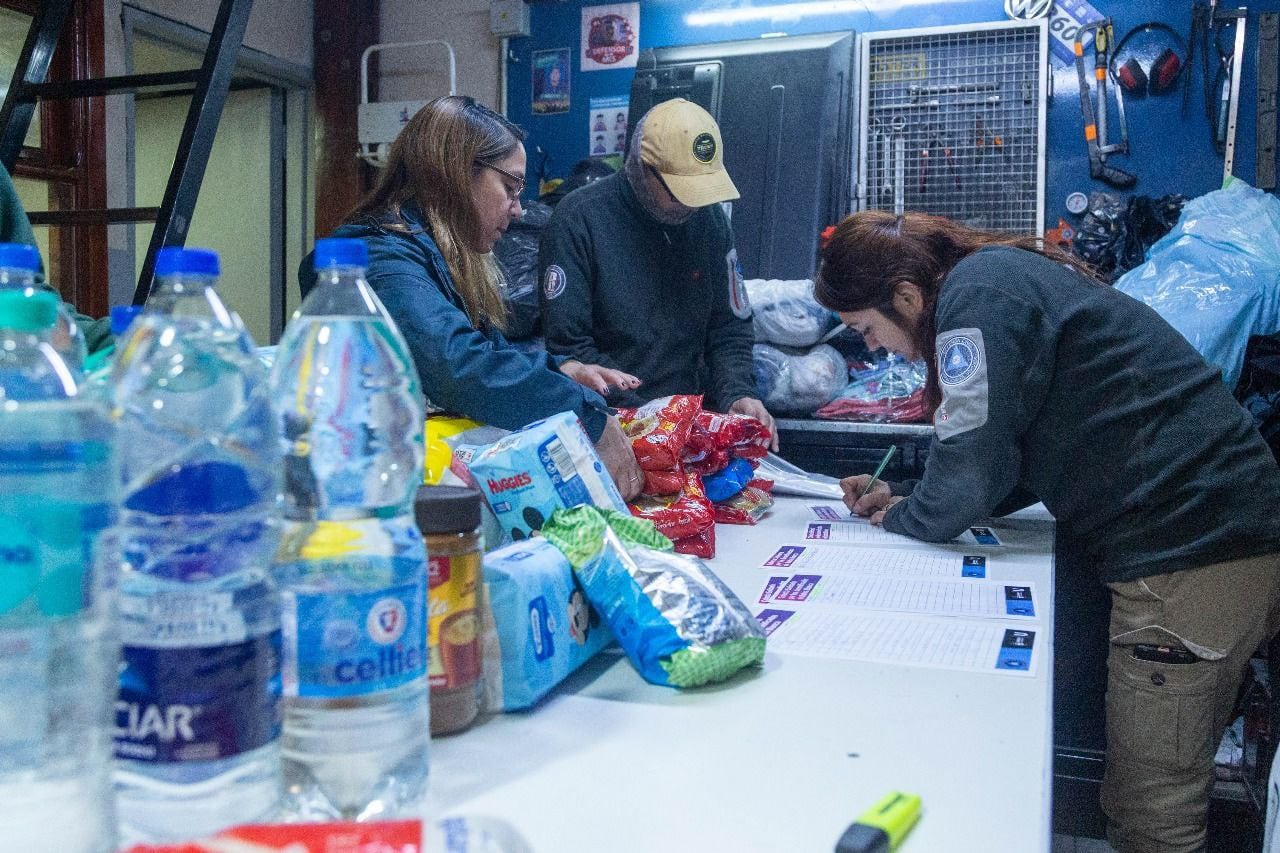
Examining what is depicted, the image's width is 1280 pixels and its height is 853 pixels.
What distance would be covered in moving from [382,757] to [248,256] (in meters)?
4.79

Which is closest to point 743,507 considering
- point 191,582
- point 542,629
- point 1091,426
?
point 1091,426

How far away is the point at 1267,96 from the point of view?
10.9 feet

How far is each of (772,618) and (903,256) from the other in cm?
89

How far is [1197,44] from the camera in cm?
341

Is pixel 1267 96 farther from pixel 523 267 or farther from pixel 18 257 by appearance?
pixel 18 257

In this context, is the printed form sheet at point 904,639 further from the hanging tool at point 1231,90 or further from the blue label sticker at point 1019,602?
the hanging tool at point 1231,90

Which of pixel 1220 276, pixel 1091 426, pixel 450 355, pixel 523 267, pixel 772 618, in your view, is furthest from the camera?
pixel 523 267

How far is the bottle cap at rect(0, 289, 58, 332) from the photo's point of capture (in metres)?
0.59

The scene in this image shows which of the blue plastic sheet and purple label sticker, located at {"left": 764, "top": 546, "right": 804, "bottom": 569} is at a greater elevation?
the blue plastic sheet

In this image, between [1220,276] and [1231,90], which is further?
[1231,90]

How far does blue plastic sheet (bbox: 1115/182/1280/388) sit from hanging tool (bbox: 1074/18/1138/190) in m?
0.40

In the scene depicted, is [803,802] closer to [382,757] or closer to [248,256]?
[382,757]

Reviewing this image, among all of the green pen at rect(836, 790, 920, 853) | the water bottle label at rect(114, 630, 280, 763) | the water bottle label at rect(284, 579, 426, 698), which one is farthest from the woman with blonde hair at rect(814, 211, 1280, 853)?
the water bottle label at rect(114, 630, 280, 763)

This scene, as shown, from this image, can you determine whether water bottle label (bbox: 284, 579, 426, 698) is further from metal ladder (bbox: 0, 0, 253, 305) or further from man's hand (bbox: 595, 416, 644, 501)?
metal ladder (bbox: 0, 0, 253, 305)
